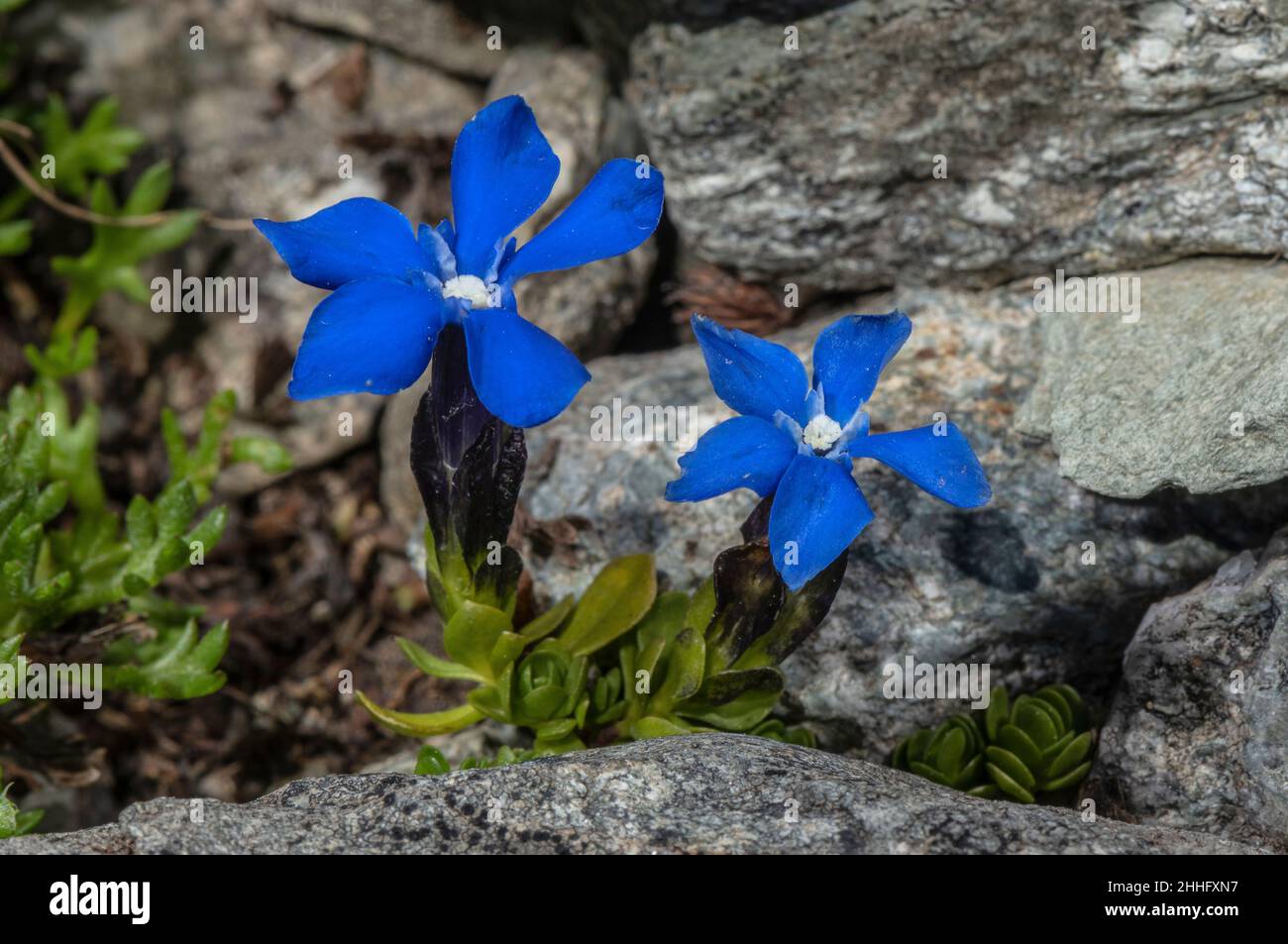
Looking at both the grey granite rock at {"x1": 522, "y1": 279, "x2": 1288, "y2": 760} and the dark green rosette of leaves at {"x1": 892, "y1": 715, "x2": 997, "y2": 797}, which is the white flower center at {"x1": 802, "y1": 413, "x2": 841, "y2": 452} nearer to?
the grey granite rock at {"x1": 522, "y1": 279, "x2": 1288, "y2": 760}

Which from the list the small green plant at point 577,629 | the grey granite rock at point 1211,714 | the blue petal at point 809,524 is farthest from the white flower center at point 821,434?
the grey granite rock at point 1211,714

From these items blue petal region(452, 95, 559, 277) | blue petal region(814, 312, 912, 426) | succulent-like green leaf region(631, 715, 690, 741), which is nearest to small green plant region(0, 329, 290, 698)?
succulent-like green leaf region(631, 715, 690, 741)

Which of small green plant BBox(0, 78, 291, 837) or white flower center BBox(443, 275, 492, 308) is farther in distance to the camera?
small green plant BBox(0, 78, 291, 837)

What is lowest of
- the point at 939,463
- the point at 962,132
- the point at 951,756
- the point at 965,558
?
the point at 951,756

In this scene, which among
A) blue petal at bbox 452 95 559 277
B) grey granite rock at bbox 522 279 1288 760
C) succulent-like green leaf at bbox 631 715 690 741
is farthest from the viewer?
grey granite rock at bbox 522 279 1288 760

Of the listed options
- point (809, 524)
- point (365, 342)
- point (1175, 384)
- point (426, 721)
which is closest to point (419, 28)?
point (426, 721)

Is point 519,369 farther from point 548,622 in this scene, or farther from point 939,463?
point 548,622
